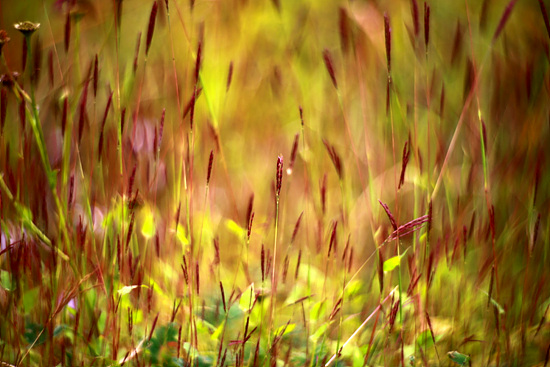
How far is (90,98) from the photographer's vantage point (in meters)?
1.48

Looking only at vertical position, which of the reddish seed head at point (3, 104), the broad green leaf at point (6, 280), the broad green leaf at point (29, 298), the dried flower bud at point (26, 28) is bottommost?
the broad green leaf at point (29, 298)

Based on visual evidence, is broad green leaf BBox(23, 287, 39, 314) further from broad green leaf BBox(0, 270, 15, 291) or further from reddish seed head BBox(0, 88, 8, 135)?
reddish seed head BBox(0, 88, 8, 135)

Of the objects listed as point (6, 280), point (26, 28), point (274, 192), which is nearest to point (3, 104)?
point (26, 28)

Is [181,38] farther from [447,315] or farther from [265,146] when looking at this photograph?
[447,315]

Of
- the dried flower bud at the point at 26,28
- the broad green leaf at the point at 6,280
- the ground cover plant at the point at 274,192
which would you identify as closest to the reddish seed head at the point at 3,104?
the ground cover plant at the point at 274,192

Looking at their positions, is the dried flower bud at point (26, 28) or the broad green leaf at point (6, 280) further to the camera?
the broad green leaf at point (6, 280)

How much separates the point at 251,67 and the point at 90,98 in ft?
1.65

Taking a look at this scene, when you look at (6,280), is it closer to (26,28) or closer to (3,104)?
(3,104)

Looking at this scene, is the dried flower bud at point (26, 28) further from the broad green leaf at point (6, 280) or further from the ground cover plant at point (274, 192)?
the broad green leaf at point (6, 280)

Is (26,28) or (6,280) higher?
(26,28)

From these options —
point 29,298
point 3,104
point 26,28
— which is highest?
point 26,28

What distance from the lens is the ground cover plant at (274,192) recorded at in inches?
28.7

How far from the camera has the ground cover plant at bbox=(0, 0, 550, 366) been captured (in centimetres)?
73

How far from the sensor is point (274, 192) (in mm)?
996
